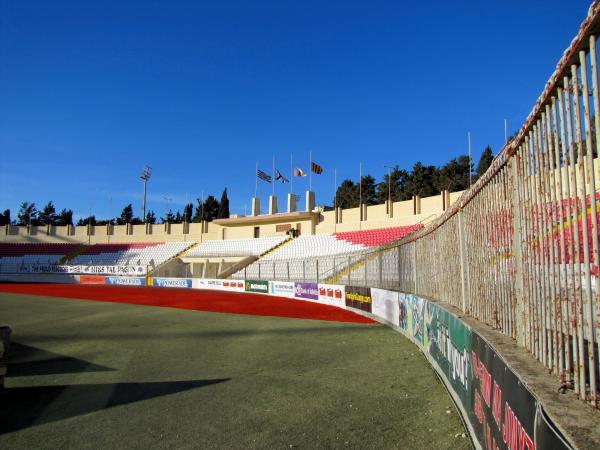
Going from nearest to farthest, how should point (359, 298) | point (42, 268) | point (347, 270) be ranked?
point (359, 298) → point (347, 270) → point (42, 268)

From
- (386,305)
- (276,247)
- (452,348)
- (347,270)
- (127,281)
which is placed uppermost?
(276,247)

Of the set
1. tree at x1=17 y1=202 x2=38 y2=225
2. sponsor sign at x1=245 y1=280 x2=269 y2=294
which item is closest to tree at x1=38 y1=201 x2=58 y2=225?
tree at x1=17 y1=202 x2=38 y2=225

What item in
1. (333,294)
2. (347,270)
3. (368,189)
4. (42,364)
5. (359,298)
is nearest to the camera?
(42,364)

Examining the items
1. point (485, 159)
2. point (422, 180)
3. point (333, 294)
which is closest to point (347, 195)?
point (422, 180)

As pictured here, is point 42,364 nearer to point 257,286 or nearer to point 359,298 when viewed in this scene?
point 359,298

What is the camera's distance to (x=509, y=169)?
3.74 metres

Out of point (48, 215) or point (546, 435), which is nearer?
point (546, 435)

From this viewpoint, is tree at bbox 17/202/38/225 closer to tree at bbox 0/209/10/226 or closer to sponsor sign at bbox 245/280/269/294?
tree at bbox 0/209/10/226

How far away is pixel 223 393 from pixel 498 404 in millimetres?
4037

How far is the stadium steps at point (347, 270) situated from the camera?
654 inches

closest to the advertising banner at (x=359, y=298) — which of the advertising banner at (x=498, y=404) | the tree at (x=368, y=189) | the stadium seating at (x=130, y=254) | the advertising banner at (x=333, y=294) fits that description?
the advertising banner at (x=333, y=294)

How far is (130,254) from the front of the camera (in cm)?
5319

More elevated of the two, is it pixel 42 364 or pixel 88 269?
pixel 88 269

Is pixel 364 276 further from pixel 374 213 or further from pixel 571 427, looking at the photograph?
pixel 374 213
